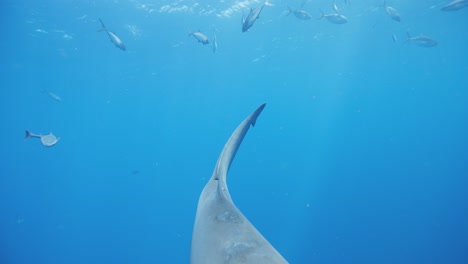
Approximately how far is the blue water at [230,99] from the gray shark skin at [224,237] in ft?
47.1

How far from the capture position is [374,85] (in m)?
53.2

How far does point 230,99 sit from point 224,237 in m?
49.9

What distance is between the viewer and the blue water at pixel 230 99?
63.3 ft

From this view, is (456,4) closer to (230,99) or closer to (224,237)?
(224,237)

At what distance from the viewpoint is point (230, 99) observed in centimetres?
5200

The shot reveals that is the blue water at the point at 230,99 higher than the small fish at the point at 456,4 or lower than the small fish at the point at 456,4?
lower

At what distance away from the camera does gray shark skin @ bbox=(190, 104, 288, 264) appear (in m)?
2.25

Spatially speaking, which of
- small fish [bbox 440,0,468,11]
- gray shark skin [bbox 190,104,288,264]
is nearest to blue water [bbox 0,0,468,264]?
small fish [bbox 440,0,468,11]

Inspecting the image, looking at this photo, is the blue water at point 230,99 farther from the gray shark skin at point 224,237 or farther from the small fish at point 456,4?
the gray shark skin at point 224,237

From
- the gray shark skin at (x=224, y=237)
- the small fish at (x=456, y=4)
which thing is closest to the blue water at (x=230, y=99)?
the small fish at (x=456, y=4)

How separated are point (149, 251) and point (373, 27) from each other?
24202 millimetres

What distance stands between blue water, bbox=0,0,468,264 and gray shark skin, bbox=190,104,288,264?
14359mm

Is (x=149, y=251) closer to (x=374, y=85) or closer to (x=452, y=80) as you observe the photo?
(x=374, y=85)

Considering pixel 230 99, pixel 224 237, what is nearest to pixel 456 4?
pixel 224 237
